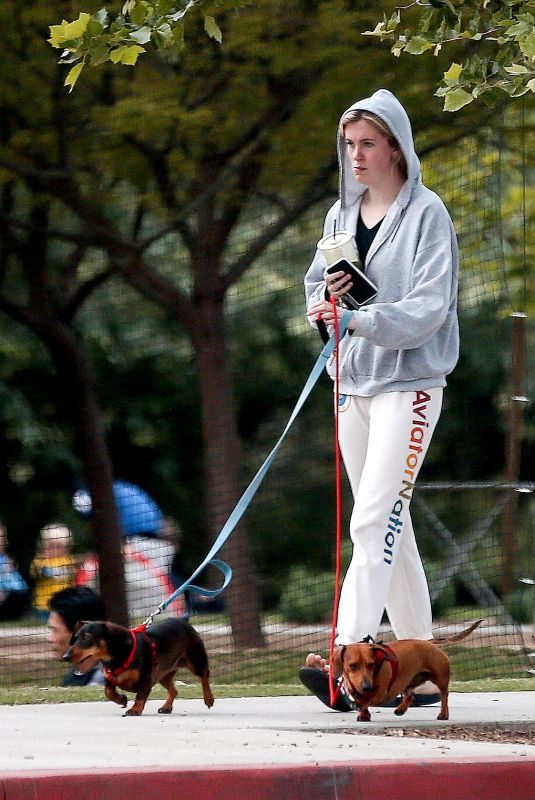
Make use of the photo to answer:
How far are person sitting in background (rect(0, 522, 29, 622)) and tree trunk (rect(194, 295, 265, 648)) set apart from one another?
1.59 meters

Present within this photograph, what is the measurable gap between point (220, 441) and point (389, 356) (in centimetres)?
588

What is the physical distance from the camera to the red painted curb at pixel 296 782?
3777 millimetres

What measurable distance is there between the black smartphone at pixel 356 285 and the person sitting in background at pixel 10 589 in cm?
679

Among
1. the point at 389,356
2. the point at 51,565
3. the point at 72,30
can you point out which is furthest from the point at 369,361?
the point at 51,565

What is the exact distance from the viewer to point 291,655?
31.8 ft

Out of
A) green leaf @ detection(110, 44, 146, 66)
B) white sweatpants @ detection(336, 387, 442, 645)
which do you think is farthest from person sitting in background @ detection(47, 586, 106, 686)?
green leaf @ detection(110, 44, 146, 66)

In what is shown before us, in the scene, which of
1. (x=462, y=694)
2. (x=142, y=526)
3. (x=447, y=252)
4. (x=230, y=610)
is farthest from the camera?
(x=142, y=526)

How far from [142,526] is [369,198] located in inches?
268

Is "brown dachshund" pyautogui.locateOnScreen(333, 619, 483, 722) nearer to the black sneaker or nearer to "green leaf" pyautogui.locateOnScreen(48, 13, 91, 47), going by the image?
the black sneaker

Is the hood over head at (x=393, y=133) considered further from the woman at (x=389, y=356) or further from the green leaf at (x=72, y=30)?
the green leaf at (x=72, y=30)

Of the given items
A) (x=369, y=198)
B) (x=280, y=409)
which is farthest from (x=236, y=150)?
(x=369, y=198)

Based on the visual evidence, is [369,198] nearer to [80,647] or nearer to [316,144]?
[80,647]

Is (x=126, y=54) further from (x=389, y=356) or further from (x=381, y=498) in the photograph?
(x=381, y=498)

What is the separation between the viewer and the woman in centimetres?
490
